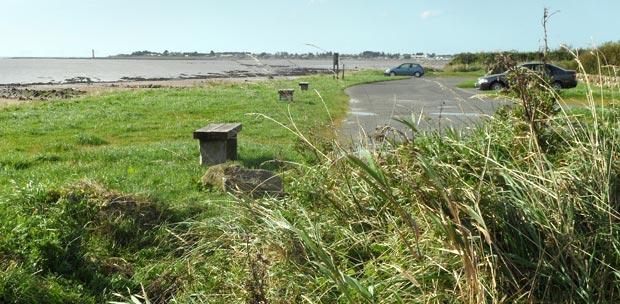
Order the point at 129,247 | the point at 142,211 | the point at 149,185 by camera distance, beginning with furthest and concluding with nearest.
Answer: the point at 149,185 → the point at 142,211 → the point at 129,247

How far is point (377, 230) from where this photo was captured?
3.48 metres

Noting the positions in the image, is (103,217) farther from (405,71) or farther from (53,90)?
(405,71)

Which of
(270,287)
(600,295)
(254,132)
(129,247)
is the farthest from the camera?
(254,132)

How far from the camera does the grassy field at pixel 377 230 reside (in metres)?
2.81

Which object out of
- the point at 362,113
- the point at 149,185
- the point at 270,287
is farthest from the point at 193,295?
the point at 362,113

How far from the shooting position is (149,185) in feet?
22.6

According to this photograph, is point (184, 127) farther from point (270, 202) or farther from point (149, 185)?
point (270, 202)

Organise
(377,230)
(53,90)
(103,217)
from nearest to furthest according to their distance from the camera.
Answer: (377,230) → (103,217) → (53,90)

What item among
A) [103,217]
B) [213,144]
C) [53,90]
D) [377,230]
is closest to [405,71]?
[53,90]

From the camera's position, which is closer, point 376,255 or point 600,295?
point 600,295

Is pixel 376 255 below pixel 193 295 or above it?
above

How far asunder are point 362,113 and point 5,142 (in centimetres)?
933

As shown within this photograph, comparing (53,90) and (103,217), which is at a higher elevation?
(103,217)

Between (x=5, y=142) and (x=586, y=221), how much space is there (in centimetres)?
1101
